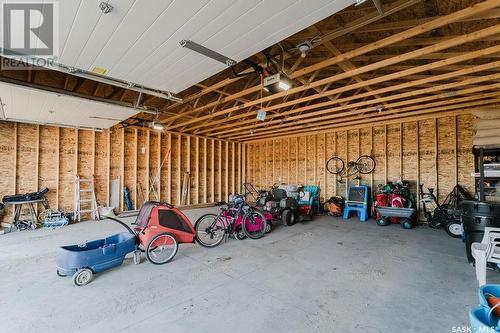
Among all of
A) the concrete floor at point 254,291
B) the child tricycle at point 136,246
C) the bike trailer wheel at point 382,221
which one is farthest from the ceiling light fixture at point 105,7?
the bike trailer wheel at point 382,221

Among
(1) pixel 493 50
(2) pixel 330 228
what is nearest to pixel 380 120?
(2) pixel 330 228

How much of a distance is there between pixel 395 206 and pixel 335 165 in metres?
2.55

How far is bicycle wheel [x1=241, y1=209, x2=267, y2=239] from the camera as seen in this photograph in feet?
15.5

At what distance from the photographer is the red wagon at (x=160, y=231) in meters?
3.44

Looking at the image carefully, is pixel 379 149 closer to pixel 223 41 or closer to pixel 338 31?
pixel 338 31

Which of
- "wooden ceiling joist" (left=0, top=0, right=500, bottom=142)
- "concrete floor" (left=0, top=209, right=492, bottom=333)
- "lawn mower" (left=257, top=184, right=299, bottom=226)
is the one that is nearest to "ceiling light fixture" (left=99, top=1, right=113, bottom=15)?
"wooden ceiling joist" (left=0, top=0, right=500, bottom=142)

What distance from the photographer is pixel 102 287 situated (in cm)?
274

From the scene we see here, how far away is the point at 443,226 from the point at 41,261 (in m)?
8.36

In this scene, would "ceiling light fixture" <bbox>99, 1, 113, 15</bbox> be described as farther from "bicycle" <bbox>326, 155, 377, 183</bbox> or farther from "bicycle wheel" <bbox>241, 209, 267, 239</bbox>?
"bicycle" <bbox>326, 155, 377, 183</bbox>

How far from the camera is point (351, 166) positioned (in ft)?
25.9

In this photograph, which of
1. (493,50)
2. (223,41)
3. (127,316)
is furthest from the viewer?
(493,50)

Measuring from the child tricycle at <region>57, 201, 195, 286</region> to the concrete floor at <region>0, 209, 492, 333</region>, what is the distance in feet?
0.54

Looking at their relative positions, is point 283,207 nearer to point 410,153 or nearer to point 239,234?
point 239,234

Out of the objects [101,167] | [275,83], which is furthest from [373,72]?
[101,167]
